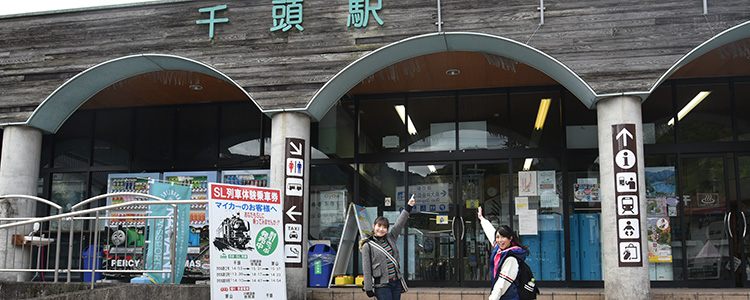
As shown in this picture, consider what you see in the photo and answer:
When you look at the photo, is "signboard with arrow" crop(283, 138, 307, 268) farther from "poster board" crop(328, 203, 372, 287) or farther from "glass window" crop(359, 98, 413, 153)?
"glass window" crop(359, 98, 413, 153)

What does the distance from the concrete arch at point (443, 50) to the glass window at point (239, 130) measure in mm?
2874

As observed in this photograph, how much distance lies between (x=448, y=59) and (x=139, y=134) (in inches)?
250

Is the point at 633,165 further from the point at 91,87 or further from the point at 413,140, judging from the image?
the point at 91,87

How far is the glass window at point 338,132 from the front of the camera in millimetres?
11289

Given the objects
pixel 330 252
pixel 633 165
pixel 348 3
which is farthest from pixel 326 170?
pixel 633 165

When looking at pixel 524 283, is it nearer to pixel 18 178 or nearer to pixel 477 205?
pixel 477 205

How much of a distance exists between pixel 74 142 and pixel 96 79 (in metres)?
3.31

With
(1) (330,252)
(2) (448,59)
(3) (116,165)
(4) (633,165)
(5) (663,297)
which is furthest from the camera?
(3) (116,165)

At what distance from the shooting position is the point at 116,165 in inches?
483

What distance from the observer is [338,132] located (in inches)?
449

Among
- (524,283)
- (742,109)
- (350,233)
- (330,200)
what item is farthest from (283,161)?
(742,109)

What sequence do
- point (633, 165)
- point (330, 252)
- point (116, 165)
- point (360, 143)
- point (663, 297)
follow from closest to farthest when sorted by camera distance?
1. point (633, 165)
2. point (663, 297)
3. point (330, 252)
4. point (360, 143)
5. point (116, 165)

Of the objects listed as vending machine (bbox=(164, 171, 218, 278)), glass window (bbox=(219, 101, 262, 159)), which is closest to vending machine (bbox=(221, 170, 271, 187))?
vending machine (bbox=(164, 171, 218, 278))

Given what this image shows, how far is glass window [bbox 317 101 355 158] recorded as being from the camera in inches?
444
